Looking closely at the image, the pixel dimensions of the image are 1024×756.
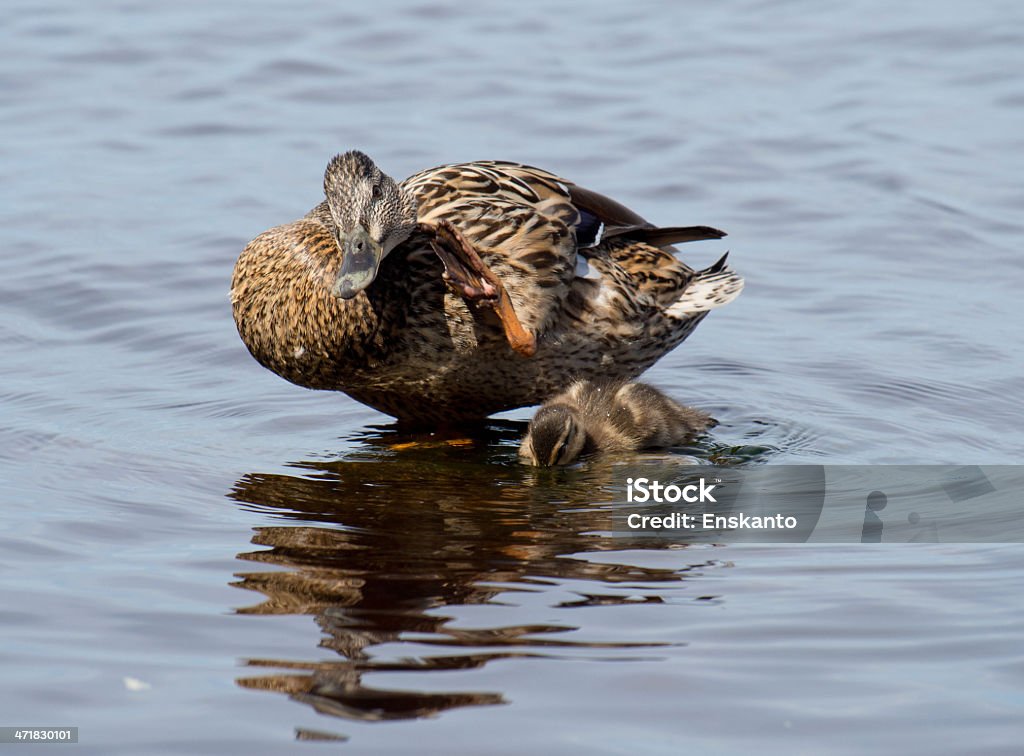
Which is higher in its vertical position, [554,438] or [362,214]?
[362,214]

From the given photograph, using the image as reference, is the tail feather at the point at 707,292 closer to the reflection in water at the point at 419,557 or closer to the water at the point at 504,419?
the water at the point at 504,419

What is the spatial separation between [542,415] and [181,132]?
197 inches

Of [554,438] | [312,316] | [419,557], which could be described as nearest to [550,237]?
[554,438]

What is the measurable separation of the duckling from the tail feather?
0.42m

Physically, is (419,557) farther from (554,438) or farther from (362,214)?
(362,214)

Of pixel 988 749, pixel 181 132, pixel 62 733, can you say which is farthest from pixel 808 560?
pixel 181 132

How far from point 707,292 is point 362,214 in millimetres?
1698

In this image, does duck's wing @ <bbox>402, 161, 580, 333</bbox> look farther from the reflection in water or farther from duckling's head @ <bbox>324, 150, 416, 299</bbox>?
the reflection in water

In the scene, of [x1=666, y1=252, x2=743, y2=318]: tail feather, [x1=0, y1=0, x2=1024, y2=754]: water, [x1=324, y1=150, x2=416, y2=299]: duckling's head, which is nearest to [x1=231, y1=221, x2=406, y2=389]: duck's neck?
[x1=324, y1=150, x2=416, y2=299]: duckling's head

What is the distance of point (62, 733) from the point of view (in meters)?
3.24

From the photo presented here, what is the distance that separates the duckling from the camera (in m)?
5.30

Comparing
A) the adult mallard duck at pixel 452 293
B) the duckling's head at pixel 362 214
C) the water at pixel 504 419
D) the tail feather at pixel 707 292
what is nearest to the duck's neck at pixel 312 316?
the adult mallard duck at pixel 452 293

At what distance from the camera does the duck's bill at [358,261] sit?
16.1 feet

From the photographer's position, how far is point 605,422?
5.59 meters
